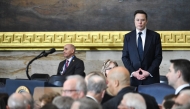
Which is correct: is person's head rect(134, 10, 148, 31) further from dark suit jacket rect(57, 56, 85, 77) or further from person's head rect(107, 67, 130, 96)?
person's head rect(107, 67, 130, 96)

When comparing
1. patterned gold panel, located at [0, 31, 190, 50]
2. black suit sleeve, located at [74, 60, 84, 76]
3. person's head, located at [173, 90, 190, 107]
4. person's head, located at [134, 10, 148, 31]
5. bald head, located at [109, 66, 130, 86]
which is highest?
person's head, located at [134, 10, 148, 31]

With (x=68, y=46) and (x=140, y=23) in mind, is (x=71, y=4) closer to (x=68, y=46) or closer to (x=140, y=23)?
(x=68, y=46)

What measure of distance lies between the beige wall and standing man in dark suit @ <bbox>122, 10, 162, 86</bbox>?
245 cm

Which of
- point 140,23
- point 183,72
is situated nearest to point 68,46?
point 140,23

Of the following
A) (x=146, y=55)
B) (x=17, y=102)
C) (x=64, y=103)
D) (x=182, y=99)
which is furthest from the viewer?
(x=146, y=55)

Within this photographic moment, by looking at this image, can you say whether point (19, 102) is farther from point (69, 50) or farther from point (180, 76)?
point (69, 50)

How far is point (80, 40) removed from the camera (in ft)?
34.4

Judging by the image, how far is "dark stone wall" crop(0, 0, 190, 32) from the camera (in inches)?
400

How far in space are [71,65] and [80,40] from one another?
1160 mm

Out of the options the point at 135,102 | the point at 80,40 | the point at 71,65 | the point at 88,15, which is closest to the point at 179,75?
the point at 135,102

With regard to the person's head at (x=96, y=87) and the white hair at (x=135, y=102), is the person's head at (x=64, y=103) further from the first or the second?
the person's head at (x=96, y=87)

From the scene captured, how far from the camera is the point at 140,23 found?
7.77m

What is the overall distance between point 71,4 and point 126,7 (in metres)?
1.28

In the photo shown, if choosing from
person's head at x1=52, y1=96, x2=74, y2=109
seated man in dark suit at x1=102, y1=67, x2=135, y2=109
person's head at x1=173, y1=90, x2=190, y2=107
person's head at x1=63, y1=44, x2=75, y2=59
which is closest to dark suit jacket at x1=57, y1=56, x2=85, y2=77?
person's head at x1=63, y1=44, x2=75, y2=59
